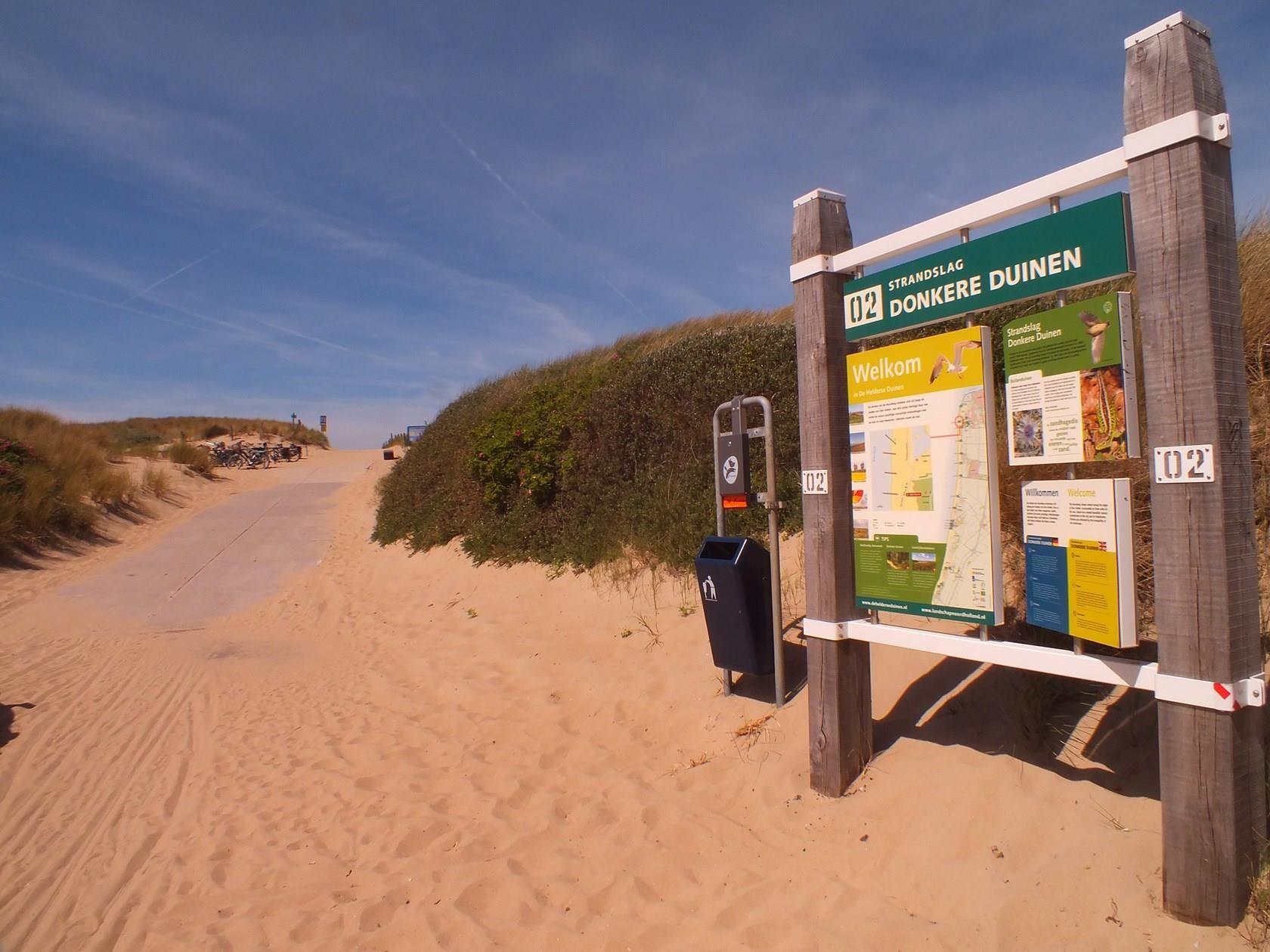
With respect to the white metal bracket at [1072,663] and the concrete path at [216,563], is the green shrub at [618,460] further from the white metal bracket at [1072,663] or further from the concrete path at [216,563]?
the white metal bracket at [1072,663]

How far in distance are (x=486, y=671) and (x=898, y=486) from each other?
528cm

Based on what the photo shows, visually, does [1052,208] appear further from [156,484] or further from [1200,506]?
[156,484]

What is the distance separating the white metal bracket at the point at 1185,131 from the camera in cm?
287

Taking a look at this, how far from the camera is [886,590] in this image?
4.11 m

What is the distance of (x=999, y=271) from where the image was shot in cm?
359

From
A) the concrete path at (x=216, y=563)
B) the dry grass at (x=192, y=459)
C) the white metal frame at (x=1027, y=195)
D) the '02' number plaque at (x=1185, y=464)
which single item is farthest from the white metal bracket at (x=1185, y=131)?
the dry grass at (x=192, y=459)

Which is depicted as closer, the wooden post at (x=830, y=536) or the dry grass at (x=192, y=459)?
the wooden post at (x=830, y=536)

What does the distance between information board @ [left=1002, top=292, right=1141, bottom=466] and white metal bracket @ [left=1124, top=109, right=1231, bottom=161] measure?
527 mm

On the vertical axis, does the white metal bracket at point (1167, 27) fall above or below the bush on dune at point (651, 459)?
above

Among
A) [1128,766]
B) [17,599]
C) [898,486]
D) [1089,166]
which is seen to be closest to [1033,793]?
[1128,766]

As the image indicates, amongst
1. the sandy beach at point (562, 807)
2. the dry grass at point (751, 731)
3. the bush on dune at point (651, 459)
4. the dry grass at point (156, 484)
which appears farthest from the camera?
the dry grass at point (156, 484)

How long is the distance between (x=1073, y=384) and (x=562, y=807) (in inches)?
146

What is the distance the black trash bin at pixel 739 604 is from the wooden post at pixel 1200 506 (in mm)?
2822

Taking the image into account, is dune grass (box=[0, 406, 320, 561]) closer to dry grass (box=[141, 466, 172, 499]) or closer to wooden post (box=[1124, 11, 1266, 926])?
dry grass (box=[141, 466, 172, 499])
